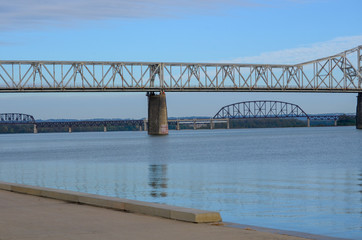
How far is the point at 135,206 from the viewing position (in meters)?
14.8

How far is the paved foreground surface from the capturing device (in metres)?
11.5

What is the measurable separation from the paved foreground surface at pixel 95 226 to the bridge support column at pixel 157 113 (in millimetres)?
119747

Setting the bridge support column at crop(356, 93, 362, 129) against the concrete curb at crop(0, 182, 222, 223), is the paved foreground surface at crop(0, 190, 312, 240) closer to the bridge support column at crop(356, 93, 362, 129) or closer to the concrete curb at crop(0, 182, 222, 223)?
the concrete curb at crop(0, 182, 222, 223)

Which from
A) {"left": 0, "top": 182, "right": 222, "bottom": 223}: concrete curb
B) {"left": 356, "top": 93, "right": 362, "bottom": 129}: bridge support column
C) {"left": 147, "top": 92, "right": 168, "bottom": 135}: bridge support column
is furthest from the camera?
{"left": 356, "top": 93, "right": 362, "bottom": 129}: bridge support column

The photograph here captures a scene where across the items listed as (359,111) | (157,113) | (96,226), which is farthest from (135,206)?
(359,111)

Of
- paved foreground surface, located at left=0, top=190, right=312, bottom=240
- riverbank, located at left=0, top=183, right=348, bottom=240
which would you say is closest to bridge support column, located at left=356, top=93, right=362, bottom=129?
riverbank, located at left=0, top=183, right=348, bottom=240

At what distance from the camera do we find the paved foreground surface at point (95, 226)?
11.5 metres

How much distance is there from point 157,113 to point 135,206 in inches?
4753

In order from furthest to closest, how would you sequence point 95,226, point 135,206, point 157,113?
1. point 157,113
2. point 135,206
3. point 95,226

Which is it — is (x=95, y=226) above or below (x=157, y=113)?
below

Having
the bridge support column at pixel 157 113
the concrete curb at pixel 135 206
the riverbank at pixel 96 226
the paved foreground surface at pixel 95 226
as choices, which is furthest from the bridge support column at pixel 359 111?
the paved foreground surface at pixel 95 226

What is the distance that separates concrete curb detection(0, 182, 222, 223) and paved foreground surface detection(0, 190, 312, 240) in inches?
9.6

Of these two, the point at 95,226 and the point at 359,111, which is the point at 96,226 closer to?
the point at 95,226

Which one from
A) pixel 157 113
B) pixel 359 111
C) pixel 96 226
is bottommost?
pixel 96 226
